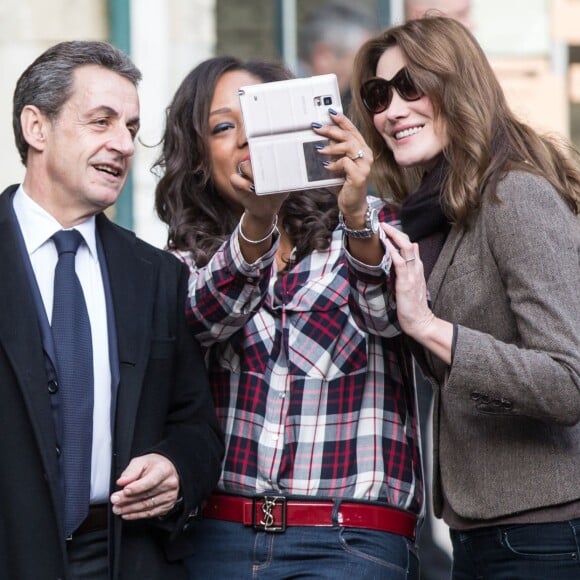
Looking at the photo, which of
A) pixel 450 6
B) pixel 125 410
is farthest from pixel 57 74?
pixel 450 6

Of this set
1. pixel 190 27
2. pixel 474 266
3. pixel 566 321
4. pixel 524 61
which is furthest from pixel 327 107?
pixel 524 61

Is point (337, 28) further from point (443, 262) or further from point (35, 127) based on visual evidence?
point (443, 262)

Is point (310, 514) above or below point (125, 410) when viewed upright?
below

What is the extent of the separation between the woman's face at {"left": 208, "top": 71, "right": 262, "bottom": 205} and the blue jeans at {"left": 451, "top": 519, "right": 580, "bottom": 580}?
1.21 m

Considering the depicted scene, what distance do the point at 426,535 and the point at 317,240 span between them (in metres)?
2.63

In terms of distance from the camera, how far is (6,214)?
11.6 feet

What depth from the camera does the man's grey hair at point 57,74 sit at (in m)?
3.63

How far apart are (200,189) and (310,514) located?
40.6 inches

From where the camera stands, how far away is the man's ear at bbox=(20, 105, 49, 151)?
3639 mm

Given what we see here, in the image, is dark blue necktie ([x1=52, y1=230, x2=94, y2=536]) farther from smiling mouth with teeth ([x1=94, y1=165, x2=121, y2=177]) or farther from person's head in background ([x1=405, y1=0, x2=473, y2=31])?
person's head in background ([x1=405, y1=0, x2=473, y2=31])

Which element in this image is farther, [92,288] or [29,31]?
Result: [29,31]

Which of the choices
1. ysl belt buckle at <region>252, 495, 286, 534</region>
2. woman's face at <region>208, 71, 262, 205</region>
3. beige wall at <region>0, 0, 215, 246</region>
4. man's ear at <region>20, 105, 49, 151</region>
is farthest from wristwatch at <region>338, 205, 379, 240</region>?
beige wall at <region>0, 0, 215, 246</region>

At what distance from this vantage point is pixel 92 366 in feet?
11.3

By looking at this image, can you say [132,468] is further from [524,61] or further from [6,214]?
[524,61]
